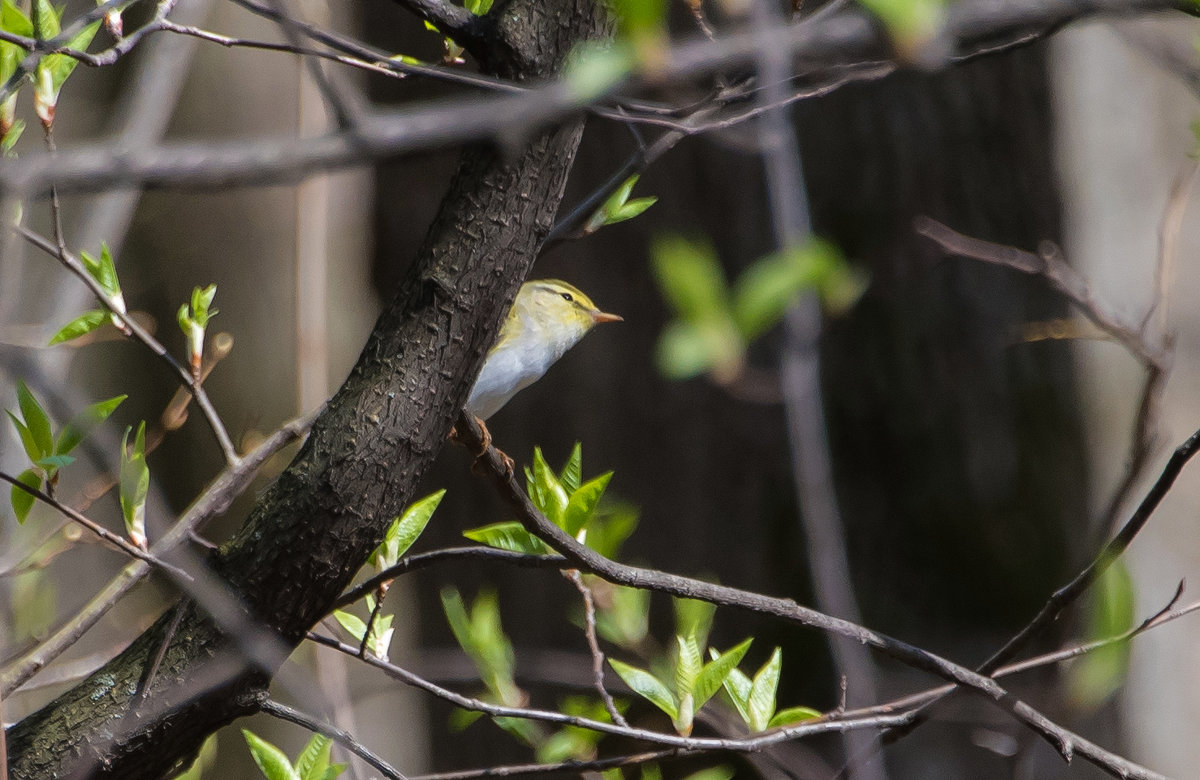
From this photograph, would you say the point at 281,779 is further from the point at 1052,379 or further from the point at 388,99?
the point at 388,99

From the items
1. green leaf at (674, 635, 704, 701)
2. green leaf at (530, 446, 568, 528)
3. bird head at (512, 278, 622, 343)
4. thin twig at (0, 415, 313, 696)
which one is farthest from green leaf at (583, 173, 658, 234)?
bird head at (512, 278, 622, 343)

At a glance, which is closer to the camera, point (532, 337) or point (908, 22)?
point (908, 22)

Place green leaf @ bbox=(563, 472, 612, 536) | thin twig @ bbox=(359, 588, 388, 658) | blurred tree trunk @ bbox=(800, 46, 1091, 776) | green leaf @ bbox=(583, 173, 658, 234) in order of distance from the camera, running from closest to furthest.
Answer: thin twig @ bbox=(359, 588, 388, 658) < green leaf @ bbox=(563, 472, 612, 536) < green leaf @ bbox=(583, 173, 658, 234) < blurred tree trunk @ bbox=(800, 46, 1091, 776)

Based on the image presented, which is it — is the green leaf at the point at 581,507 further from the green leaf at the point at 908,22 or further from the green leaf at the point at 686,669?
the green leaf at the point at 908,22

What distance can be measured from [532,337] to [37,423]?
3.68 feet

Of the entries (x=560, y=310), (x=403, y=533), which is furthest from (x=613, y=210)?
(x=560, y=310)

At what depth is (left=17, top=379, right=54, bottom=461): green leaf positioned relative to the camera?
1.05 meters

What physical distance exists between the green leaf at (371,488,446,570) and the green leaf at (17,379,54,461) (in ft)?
1.18

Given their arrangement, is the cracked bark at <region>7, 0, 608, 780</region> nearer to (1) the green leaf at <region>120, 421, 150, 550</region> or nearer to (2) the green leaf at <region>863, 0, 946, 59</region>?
(1) the green leaf at <region>120, 421, 150, 550</region>

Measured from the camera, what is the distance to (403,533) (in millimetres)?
1216

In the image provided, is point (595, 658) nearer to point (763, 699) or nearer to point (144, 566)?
point (763, 699)

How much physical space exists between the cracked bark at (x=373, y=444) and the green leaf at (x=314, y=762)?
198mm

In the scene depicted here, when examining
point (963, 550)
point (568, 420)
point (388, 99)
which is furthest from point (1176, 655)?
point (388, 99)

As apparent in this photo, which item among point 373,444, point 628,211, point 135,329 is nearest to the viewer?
point 373,444
